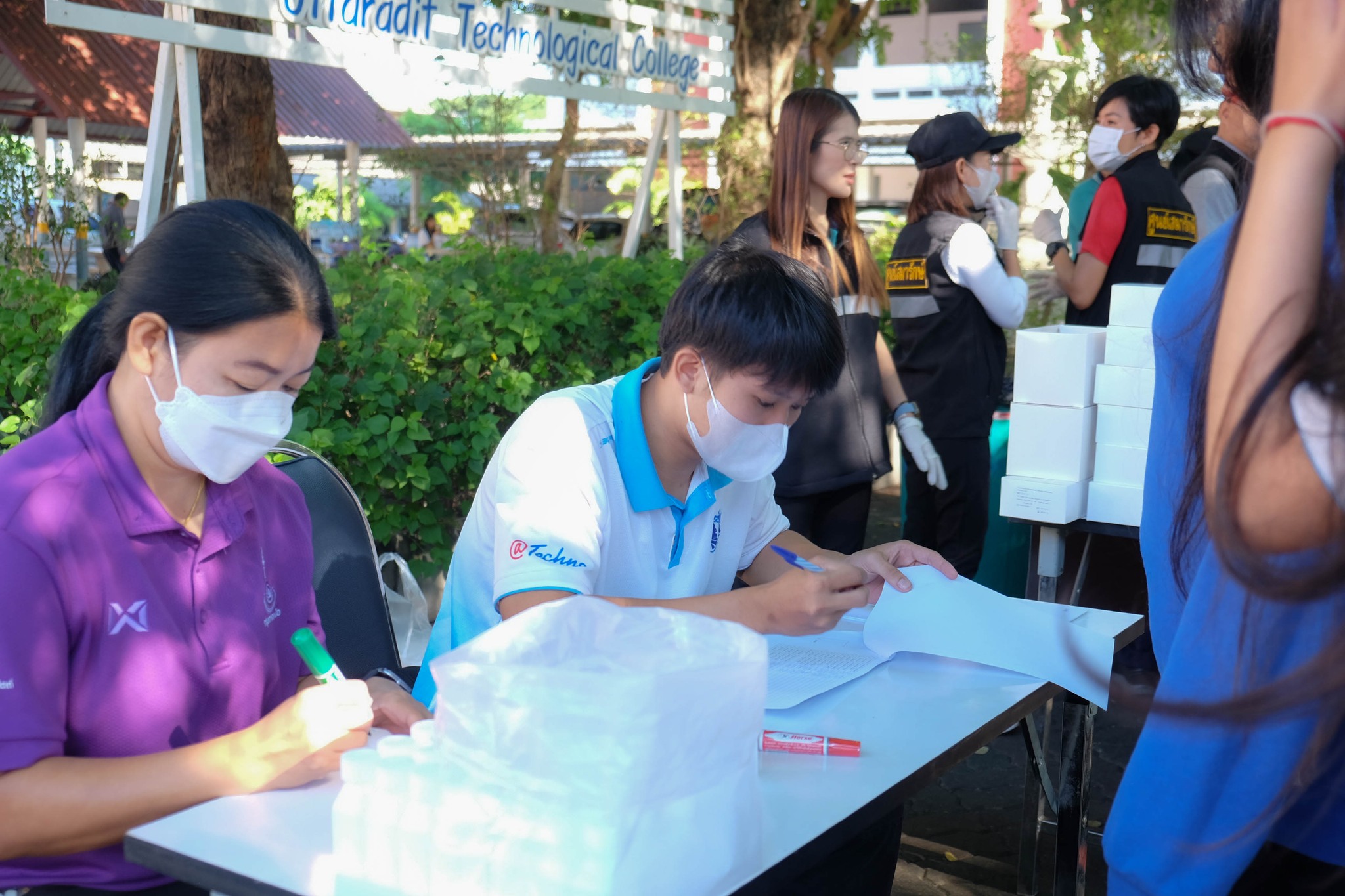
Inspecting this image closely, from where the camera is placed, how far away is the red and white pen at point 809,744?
1463mm

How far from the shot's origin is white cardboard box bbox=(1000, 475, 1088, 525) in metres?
2.86

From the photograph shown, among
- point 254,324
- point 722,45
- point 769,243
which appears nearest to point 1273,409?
point 254,324

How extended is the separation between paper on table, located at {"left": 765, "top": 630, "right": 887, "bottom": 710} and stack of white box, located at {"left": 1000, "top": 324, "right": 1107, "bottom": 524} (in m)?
1.06

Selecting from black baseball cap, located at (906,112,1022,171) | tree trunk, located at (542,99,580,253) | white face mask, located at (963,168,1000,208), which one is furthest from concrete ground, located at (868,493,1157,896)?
tree trunk, located at (542,99,580,253)

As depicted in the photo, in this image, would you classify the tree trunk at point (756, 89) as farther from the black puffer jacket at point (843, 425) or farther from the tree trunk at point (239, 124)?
the black puffer jacket at point (843, 425)

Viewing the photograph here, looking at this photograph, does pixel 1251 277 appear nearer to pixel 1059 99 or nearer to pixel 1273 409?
pixel 1273 409

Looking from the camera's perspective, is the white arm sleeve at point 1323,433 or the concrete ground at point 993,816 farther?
the concrete ground at point 993,816

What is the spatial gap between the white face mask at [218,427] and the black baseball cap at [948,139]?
Result: 103 inches

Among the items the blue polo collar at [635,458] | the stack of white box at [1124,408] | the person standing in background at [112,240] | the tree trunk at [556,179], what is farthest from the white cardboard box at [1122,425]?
the person standing in background at [112,240]

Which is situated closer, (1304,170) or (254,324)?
(1304,170)

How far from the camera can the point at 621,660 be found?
3.52 ft

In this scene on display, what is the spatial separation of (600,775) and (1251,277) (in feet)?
2.04

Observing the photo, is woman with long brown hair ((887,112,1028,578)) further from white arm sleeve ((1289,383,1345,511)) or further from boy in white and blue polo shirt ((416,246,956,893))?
white arm sleeve ((1289,383,1345,511))

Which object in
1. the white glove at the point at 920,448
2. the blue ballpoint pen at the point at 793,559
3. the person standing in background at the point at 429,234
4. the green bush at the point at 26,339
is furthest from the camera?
the person standing in background at the point at 429,234
